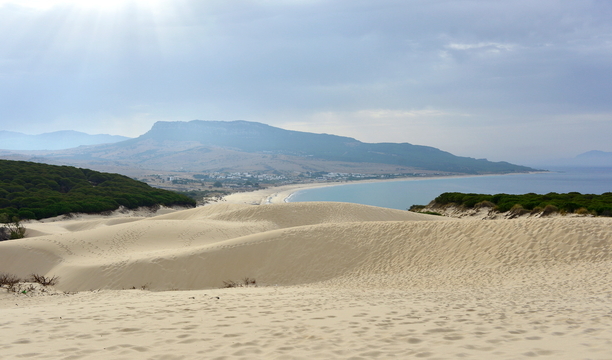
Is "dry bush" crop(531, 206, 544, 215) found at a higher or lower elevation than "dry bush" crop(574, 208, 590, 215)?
lower

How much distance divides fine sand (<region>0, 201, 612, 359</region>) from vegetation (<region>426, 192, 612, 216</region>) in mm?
14166

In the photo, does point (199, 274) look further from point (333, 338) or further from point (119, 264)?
point (333, 338)

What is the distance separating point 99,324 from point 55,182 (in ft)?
166

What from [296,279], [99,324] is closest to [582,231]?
[296,279]

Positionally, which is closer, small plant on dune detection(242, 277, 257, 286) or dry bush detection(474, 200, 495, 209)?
small plant on dune detection(242, 277, 257, 286)

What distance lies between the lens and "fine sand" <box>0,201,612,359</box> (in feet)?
15.3

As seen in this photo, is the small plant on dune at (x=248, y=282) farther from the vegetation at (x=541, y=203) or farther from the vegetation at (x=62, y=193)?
the vegetation at (x=62, y=193)

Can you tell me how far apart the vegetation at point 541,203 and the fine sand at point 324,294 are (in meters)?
14.2

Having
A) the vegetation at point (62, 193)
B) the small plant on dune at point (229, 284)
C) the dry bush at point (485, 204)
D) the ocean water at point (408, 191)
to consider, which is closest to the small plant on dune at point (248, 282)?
the small plant on dune at point (229, 284)

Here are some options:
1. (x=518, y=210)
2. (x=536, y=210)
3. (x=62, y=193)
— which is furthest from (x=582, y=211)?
(x=62, y=193)

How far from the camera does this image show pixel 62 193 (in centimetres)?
4391

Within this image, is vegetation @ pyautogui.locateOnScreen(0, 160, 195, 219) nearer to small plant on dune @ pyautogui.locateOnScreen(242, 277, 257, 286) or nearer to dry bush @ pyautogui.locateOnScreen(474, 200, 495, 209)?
small plant on dune @ pyautogui.locateOnScreen(242, 277, 257, 286)

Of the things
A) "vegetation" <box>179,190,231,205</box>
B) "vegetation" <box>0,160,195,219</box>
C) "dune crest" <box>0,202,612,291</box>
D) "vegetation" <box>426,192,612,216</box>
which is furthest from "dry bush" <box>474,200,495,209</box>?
"vegetation" <box>179,190,231,205</box>

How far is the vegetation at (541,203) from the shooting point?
25116mm
